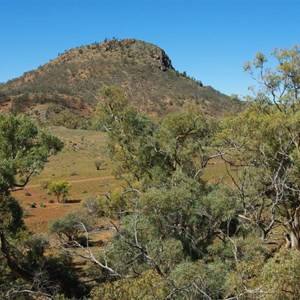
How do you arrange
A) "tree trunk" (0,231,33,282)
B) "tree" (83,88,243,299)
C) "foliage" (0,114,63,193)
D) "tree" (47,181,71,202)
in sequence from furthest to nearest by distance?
1. "tree" (47,181,71,202)
2. "tree trunk" (0,231,33,282)
3. "foliage" (0,114,63,193)
4. "tree" (83,88,243,299)

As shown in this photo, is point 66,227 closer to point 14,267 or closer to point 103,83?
point 14,267

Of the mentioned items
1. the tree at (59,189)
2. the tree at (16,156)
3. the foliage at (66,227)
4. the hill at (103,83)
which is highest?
the hill at (103,83)

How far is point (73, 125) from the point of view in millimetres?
96875

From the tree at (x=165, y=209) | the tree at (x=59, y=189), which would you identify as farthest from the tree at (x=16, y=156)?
the tree at (x=59, y=189)

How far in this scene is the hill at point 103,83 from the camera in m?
111

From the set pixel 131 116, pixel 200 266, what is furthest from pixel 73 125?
pixel 200 266

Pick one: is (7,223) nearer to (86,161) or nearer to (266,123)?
(266,123)

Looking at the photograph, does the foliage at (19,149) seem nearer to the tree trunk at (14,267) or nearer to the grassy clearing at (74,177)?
the tree trunk at (14,267)

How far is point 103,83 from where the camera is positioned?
5002 inches

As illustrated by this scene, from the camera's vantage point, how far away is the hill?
4381 inches

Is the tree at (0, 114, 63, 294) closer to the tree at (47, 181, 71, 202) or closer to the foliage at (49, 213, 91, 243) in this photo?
the foliage at (49, 213, 91, 243)

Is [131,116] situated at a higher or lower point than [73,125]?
lower

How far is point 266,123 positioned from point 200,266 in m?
7.96

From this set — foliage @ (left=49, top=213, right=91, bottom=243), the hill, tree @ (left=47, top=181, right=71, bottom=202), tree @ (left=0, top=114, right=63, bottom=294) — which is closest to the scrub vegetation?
tree @ (left=0, top=114, right=63, bottom=294)
